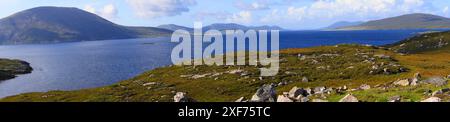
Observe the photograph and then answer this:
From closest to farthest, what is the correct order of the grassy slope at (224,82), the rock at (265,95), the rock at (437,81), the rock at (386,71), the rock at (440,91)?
the rock at (440,91)
the rock at (265,95)
the rock at (437,81)
the grassy slope at (224,82)
the rock at (386,71)

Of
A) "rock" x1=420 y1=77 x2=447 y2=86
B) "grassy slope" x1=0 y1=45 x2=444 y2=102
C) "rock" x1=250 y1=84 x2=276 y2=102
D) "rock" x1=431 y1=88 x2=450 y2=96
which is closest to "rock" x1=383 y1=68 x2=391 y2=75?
"grassy slope" x1=0 y1=45 x2=444 y2=102

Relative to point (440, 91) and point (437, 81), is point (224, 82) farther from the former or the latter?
point (440, 91)

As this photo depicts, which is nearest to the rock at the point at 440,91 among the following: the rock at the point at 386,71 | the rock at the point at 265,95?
the rock at the point at 265,95

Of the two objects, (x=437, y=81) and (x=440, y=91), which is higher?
(x=440, y=91)

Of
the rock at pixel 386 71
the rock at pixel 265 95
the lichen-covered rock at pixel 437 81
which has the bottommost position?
the rock at pixel 386 71

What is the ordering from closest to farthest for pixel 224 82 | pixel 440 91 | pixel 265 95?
pixel 440 91, pixel 265 95, pixel 224 82

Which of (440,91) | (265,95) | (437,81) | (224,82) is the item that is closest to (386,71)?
(224,82)

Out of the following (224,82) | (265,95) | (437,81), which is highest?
(437,81)

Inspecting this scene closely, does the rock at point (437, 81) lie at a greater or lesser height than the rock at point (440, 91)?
lesser

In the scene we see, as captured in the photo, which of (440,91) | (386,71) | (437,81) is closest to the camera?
(440,91)

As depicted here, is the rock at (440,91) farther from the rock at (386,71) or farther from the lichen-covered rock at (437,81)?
the rock at (386,71)

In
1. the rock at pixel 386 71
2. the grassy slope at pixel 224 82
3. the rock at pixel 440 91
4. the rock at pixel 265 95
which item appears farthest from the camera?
the rock at pixel 386 71
